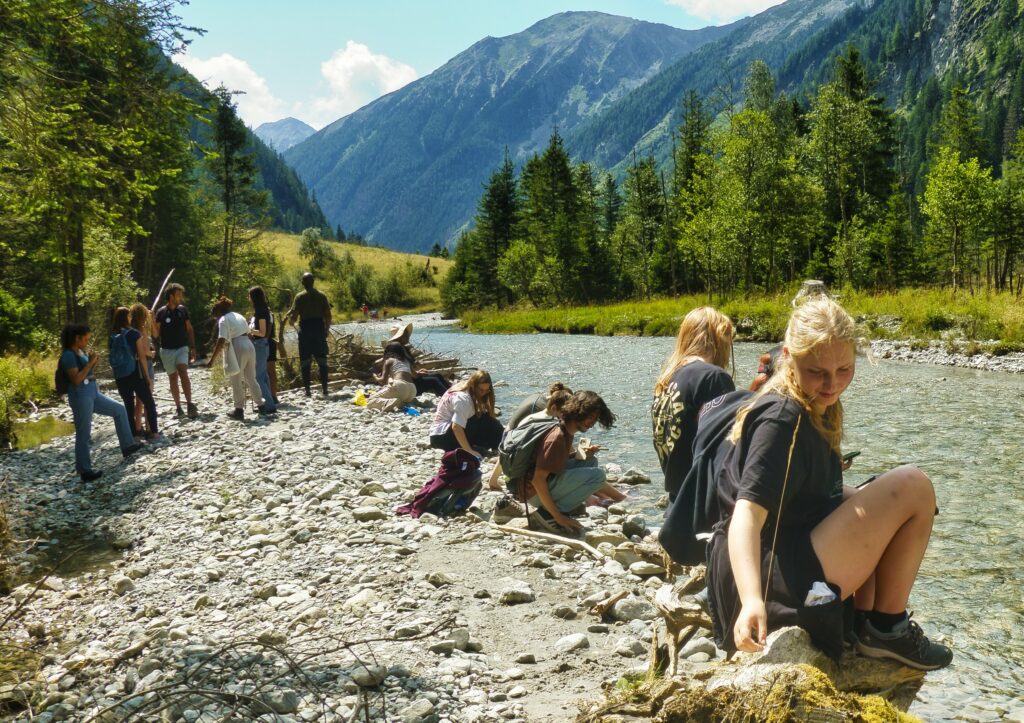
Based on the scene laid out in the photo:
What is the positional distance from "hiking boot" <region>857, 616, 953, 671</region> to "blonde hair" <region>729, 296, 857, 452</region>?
73 centimetres

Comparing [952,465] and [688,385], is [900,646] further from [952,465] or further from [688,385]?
[952,465]

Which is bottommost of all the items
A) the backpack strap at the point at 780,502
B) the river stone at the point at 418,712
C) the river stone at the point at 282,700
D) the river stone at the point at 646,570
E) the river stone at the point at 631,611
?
the river stone at the point at 646,570

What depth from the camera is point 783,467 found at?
9.25ft

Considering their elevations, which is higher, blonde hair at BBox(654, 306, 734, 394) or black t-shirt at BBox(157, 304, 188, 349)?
black t-shirt at BBox(157, 304, 188, 349)

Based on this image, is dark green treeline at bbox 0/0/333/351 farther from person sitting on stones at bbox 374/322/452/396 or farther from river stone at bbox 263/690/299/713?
person sitting on stones at bbox 374/322/452/396

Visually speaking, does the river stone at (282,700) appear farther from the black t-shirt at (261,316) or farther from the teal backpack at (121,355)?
the black t-shirt at (261,316)

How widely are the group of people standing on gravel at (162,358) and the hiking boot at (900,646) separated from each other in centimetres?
989

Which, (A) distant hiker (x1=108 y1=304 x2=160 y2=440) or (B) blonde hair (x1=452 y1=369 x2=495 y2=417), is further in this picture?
(A) distant hiker (x1=108 y1=304 x2=160 y2=440)

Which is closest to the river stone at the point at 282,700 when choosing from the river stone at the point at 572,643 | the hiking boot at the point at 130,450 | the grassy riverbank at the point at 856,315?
the river stone at the point at 572,643

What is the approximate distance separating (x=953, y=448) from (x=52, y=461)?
13.9 metres

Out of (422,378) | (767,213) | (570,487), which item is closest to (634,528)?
(570,487)

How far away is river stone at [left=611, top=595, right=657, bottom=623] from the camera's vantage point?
496cm

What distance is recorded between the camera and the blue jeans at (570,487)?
7.34 meters

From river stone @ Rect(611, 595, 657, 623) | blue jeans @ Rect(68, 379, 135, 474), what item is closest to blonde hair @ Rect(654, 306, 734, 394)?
river stone @ Rect(611, 595, 657, 623)
